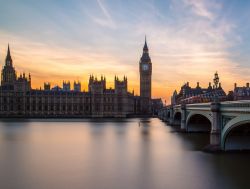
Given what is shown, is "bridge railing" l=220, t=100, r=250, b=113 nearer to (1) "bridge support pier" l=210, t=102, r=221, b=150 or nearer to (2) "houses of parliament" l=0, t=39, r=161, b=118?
(1) "bridge support pier" l=210, t=102, r=221, b=150

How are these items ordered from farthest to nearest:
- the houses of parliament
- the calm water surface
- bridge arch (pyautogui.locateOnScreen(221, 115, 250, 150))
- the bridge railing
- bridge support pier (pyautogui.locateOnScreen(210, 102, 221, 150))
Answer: the houses of parliament < bridge support pier (pyautogui.locateOnScreen(210, 102, 221, 150)) < bridge arch (pyautogui.locateOnScreen(221, 115, 250, 150)) < the bridge railing < the calm water surface

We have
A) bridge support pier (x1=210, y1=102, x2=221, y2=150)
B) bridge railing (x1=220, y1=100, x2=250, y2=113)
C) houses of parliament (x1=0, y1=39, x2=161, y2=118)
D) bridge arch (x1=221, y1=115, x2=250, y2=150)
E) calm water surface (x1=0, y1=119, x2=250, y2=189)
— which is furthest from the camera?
houses of parliament (x1=0, y1=39, x2=161, y2=118)

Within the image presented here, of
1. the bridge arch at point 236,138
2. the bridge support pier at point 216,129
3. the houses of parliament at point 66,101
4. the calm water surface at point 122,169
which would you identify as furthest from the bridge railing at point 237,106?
the houses of parliament at point 66,101

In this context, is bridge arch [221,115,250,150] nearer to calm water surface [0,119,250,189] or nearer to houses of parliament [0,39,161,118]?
calm water surface [0,119,250,189]

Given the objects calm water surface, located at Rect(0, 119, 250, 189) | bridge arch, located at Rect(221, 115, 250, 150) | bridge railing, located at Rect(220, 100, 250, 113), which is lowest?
calm water surface, located at Rect(0, 119, 250, 189)

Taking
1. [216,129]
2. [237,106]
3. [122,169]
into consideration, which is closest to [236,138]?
[216,129]

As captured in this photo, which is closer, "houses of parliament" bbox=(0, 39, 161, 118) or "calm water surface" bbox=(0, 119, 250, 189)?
"calm water surface" bbox=(0, 119, 250, 189)

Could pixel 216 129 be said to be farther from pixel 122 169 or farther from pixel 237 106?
pixel 122 169

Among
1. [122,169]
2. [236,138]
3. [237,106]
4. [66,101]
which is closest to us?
[122,169]

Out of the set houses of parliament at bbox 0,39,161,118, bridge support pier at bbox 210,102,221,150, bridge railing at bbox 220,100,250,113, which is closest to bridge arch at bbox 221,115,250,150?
bridge support pier at bbox 210,102,221,150

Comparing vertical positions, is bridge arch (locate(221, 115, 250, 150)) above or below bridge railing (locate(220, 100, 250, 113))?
below

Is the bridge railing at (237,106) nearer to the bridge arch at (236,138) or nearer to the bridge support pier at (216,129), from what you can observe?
the bridge support pier at (216,129)

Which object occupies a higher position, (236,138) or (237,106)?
(237,106)

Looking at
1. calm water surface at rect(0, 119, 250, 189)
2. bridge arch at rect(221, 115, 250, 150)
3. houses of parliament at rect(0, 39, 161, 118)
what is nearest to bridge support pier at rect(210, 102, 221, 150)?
bridge arch at rect(221, 115, 250, 150)
